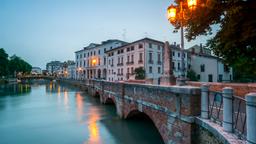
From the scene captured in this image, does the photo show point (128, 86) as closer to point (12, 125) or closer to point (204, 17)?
point (204, 17)

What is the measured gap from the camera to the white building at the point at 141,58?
37031 mm

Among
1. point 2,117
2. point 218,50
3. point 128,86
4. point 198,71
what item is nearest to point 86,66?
point 198,71

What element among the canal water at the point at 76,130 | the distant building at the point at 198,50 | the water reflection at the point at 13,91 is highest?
the distant building at the point at 198,50

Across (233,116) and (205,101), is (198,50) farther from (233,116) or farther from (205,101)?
(233,116)

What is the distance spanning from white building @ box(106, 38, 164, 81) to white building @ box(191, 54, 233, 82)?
928 centimetres

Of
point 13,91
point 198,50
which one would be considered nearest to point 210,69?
point 198,50

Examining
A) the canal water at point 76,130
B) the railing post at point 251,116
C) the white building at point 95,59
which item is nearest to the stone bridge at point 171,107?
the canal water at point 76,130

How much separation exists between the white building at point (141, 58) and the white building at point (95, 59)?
8701mm

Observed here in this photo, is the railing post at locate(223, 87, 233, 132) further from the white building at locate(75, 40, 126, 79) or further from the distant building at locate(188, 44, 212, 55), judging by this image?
the white building at locate(75, 40, 126, 79)

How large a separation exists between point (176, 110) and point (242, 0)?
226 inches

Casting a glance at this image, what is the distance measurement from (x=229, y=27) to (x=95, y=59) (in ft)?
140

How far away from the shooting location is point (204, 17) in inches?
353

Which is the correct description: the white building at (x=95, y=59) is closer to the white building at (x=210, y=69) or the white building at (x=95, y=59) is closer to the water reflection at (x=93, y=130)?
the white building at (x=210, y=69)

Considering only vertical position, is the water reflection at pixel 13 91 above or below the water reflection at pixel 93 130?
above
